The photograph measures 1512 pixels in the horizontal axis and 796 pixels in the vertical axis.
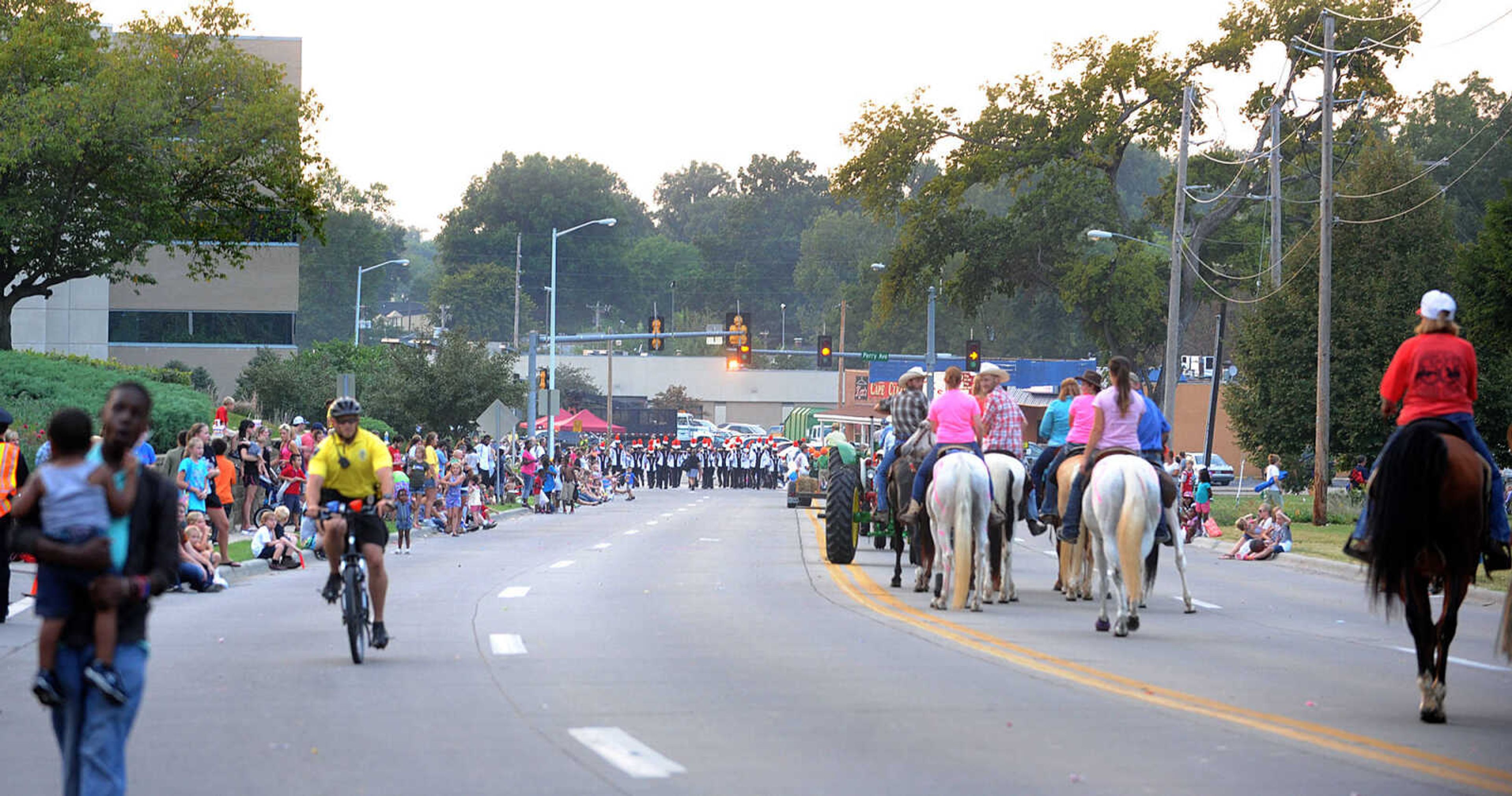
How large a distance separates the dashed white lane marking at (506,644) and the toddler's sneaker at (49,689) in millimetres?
6571

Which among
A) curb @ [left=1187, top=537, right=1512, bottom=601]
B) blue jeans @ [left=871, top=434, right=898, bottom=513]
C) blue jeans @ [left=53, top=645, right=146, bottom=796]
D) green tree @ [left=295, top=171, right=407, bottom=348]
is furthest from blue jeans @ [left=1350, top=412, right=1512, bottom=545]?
green tree @ [left=295, top=171, right=407, bottom=348]

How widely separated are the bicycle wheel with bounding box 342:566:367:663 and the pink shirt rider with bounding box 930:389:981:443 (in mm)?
6063

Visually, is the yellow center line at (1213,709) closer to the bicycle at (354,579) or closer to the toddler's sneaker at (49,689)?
the bicycle at (354,579)

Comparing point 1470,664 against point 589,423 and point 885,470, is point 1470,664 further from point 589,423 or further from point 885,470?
point 589,423

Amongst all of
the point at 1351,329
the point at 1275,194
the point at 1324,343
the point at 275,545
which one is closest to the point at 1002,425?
the point at 275,545

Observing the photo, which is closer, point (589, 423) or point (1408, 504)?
point (1408, 504)

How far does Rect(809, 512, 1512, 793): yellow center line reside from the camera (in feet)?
26.2

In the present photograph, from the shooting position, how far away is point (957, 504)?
16.0 m

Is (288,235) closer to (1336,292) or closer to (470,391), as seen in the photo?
(470,391)

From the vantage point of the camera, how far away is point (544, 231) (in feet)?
451

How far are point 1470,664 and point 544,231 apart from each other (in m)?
127

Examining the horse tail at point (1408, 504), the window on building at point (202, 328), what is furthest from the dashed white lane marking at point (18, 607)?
the window on building at point (202, 328)

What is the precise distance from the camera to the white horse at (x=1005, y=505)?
17.0 m

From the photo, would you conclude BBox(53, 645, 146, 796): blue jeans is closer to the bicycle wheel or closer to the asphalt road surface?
the asphalt road surface
